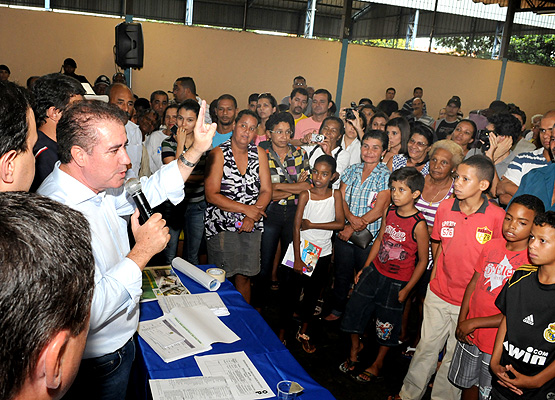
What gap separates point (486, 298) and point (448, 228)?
53cm

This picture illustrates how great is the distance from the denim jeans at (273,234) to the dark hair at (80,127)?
2.11m

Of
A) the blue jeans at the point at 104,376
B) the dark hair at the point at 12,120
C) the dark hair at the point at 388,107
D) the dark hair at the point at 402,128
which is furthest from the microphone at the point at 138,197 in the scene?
the dark hair at the point at 388,107

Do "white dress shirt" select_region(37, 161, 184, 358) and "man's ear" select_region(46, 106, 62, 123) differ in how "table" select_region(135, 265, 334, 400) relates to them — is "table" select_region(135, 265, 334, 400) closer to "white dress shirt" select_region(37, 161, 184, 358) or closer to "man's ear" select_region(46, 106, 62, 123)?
"white dress shirt" select_region(37, 161, 184, 358)

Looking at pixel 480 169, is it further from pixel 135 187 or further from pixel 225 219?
pixel 135 187

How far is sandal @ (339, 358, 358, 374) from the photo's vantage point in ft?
10.4

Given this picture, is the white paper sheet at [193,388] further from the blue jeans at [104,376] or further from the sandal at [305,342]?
the sandal at [305,342]

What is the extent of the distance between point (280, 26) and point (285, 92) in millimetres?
3784

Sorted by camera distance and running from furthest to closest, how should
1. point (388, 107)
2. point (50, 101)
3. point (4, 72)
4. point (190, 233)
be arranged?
point (388, 107), point (4, 72), point (190, 233), point (50, 101)

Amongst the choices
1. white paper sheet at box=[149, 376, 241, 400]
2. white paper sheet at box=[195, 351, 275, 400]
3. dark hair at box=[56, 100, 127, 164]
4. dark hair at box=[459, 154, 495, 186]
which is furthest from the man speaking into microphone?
dark hair at box=[459, 154, 495, 186]

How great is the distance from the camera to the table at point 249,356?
1776 mm

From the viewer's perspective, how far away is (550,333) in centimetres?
199

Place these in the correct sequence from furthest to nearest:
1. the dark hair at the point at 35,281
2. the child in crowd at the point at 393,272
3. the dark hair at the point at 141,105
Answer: the dark hair at the point at 141,105, the child in crowd at the point at 393,272, the dark hair at the point at 35,281

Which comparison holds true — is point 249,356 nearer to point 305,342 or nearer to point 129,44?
point 305,342

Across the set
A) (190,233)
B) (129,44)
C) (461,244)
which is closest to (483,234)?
(461,244)
